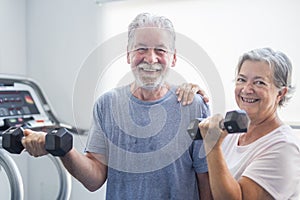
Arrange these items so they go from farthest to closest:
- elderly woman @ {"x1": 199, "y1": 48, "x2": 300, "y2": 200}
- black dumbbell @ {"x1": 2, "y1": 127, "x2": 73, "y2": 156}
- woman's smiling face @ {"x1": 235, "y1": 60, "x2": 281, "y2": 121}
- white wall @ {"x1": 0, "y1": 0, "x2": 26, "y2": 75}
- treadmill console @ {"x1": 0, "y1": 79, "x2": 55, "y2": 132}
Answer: white wall @ {"x1": 0, "y1": 0, "x2": 26, "y2": 75}, treadmill console @ {"x1": 0, "y1": 79, "x2": 55, "y2": 132}, woman's smiling face @ {"x1": 235, "y1": 60, "x2": 281, "y2": 121}, elderly woman @ {"x1": 199, "y1": 48, "x2": 300, "y2": 200}, black dumbbell @ {"x1": 2, "y1": 127, "x2": 73, "y2": 156}

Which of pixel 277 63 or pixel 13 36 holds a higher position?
pixel 13 36

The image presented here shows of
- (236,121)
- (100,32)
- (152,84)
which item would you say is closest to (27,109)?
(100,32)

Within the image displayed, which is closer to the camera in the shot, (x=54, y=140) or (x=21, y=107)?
(x=54, y=140)

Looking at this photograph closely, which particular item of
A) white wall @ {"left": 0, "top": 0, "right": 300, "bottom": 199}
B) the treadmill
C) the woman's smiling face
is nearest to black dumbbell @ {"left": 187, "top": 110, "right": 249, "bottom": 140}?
the woman's smiling face

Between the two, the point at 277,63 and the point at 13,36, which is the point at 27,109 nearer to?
the point at 13,36

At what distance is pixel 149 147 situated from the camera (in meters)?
1.30

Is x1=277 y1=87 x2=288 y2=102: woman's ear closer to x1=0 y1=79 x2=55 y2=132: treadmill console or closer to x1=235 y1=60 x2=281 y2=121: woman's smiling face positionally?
x1=235 y1=60 x2=281 y2=121: woman's smiling face

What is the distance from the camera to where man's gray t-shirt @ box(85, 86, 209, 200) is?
129cm

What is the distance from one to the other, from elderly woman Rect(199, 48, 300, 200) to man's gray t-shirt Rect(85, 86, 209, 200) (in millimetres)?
95

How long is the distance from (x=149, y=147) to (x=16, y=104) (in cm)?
166

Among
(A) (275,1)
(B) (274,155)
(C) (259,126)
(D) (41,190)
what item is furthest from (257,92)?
(D) (41,190)

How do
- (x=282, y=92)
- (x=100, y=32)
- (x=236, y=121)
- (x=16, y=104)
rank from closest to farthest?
(x=236, y=121), (x=282, y=92), (x=16, y=104), (x=100, y=32)

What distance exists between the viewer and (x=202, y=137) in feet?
3.61

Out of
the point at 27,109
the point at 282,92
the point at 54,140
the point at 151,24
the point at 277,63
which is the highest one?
the point at 151,24
